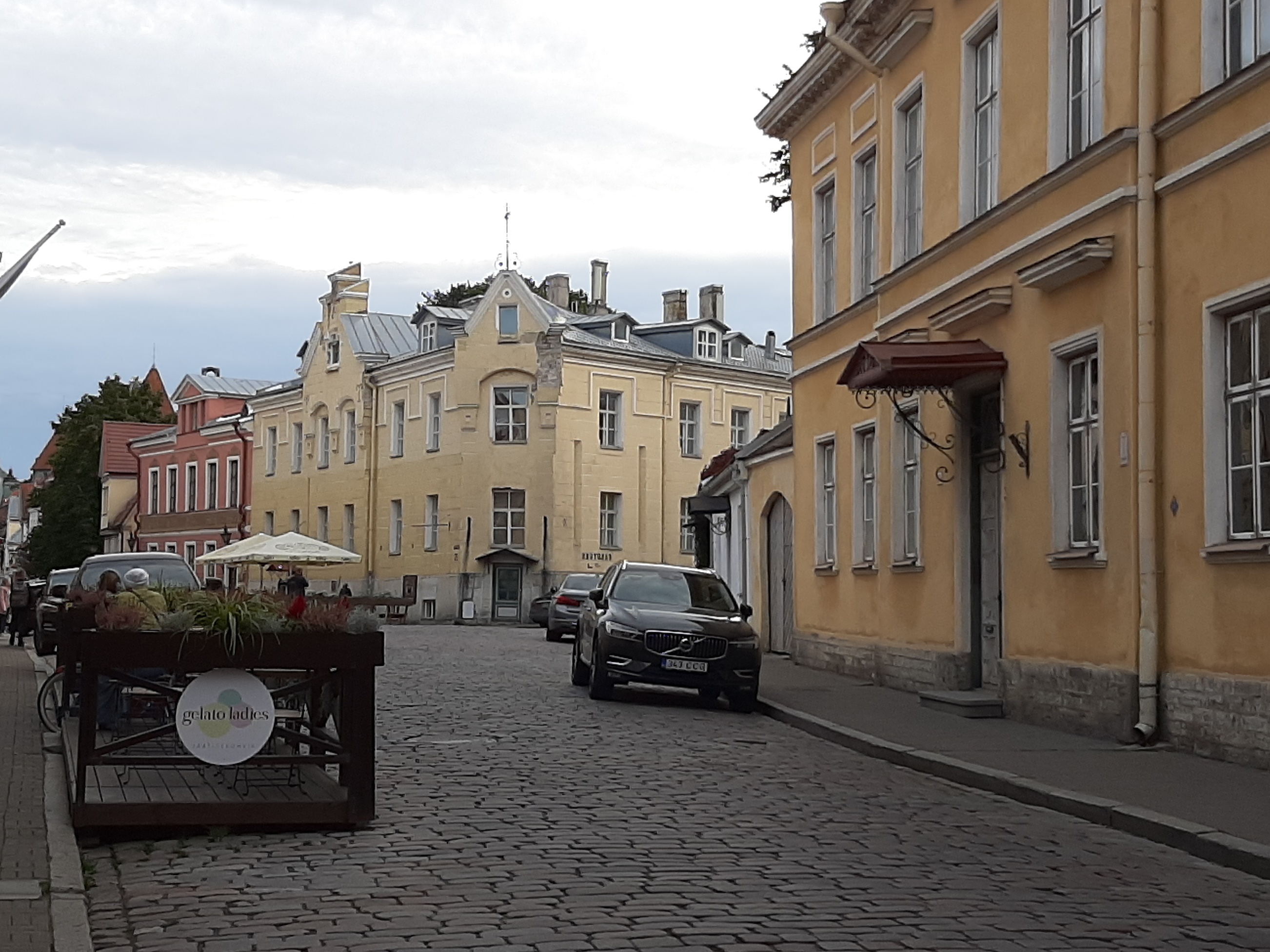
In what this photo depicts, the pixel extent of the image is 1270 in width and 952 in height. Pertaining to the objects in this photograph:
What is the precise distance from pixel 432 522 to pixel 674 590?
3982 cm

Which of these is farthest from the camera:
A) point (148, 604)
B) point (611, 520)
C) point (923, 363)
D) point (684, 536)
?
point (684, 536)

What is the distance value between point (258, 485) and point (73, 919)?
67.4 meters

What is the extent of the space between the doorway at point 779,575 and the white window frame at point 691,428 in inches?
1212

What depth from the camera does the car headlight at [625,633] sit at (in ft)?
64.2

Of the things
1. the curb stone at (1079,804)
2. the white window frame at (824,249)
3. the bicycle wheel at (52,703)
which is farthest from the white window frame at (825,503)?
the bicycle wheel at (52,703)

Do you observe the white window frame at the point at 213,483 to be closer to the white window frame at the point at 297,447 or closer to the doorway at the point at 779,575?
the white window frame at the point at 297,447

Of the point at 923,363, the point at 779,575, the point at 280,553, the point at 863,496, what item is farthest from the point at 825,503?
the point at 280,553

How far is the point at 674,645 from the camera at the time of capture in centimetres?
1950

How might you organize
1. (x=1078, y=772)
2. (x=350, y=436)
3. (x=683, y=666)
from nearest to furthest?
(x=1078, y=772), (x=683, y=666), (x=350, y=436)

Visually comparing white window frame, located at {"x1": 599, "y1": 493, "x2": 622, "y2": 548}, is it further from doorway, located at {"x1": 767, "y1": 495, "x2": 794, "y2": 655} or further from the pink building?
doorway, located at {"x1": 767, "y1": 495, "x2": 794, "y2": 655}

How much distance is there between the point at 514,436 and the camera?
58.4 m

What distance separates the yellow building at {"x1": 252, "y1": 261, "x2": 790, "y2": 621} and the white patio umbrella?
49.2 feet

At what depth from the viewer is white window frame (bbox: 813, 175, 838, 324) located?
25656mm

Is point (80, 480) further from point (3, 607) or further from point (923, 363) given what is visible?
point (923, 363)
